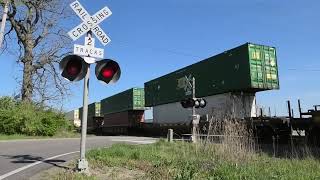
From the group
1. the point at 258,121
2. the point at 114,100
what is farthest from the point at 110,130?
the point at 258,121

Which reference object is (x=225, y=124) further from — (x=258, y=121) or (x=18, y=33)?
(x=18, y=33)

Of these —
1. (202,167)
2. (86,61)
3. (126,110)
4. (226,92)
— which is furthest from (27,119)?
(202,167)

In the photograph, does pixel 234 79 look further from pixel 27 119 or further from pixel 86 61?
pixel 86 61

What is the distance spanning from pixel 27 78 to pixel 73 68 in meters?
26.7

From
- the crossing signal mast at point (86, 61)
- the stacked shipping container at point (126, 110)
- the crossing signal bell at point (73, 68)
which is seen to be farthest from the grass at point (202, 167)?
the stacked shipping container at point (126, 110)

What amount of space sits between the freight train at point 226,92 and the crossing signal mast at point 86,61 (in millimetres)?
8151

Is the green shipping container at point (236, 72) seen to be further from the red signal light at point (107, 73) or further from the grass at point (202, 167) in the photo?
the red signal light at point (107, 73)

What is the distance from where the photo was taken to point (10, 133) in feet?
101

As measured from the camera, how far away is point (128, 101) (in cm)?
4719

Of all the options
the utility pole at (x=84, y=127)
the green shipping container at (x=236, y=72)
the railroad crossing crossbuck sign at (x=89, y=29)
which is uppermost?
the green shipping container at (x=236, y=72)

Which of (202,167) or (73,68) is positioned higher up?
(73,68)

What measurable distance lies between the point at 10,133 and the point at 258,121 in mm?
17627

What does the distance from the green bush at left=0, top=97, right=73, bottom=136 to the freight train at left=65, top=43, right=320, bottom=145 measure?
29.1 feet

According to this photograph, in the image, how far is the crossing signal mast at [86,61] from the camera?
937cm
